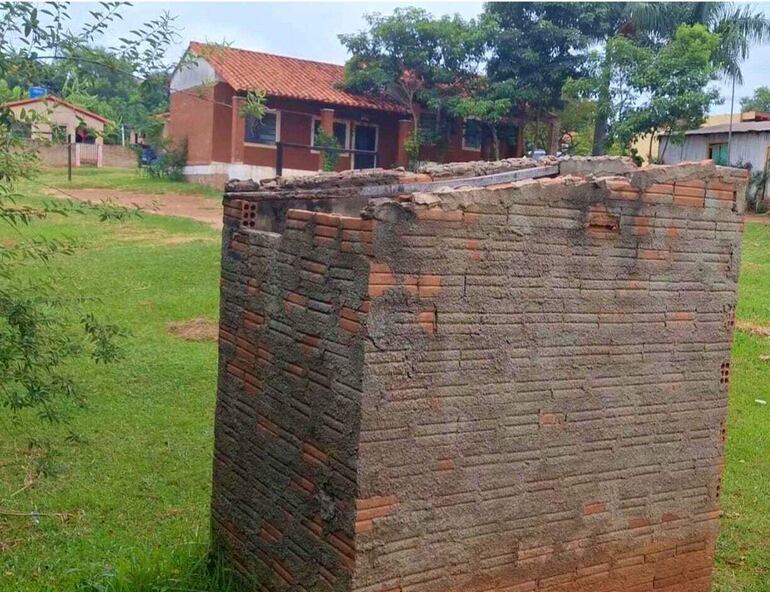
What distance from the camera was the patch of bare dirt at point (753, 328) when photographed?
38.0 ft

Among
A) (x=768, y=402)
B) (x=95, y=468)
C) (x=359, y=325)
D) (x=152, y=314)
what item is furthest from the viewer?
(x=152, y=314)

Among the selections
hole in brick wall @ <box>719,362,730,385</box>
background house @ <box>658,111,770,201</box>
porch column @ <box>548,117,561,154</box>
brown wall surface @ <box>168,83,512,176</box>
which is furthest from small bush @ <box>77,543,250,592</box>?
porch column @ <box>548,117,561,154</box>

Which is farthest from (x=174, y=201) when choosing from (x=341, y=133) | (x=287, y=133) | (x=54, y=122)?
(x=54, y=122)

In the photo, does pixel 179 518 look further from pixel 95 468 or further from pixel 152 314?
pixel 152 314

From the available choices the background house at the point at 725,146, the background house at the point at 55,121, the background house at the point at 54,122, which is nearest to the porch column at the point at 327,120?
the background house at the point at 725,146

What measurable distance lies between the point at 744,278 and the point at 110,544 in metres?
12.6

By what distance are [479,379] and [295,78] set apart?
75.1ft

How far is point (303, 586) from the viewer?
4.21 meters

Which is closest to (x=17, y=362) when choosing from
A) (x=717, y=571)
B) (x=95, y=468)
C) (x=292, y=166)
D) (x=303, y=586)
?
(x=95, y=468)

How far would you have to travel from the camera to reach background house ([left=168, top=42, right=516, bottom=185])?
80.6 ft

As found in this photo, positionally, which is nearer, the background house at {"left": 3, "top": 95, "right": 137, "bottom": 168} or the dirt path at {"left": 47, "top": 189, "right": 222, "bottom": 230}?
the background house at {"left": 3, "top": 95, "right": 137, "bottom": 168}

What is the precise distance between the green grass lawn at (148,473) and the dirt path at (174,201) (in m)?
6.74

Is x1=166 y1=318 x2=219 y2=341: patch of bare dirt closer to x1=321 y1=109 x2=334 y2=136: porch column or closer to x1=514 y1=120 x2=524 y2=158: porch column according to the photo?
x1=321 y1=109 x2=334 y2=136: porch column

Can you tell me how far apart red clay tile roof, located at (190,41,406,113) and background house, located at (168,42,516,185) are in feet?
0.10
